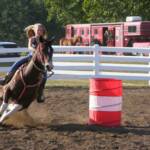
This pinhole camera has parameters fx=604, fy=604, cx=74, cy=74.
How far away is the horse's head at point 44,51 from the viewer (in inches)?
371

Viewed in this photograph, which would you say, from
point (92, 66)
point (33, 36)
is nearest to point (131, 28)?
point (92, 66)

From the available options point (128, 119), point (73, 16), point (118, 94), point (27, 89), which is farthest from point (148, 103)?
point (73, 16)

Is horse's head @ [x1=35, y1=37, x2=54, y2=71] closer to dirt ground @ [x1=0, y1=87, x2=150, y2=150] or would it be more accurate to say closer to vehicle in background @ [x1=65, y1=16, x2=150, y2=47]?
dirt ground @ [x1=0, y1=87, x2=150, y2=150]

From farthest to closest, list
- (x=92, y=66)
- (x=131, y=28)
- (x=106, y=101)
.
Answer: (x=131, y=28)
(x=92, y=66)
(x=106, y=101)

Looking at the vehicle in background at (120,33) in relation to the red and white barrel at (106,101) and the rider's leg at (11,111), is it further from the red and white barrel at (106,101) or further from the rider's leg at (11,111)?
the rider's leg at (11,111)

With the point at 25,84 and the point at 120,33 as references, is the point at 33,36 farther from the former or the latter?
the point at 120,33

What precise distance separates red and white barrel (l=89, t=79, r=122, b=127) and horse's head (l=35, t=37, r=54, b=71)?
1.28 meters

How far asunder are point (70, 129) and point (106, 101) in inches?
34.1

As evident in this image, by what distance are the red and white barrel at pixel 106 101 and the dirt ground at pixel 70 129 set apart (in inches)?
9.7

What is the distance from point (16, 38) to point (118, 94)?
6164cm

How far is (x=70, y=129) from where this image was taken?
999 cm

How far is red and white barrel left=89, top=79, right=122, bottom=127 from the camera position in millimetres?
10383

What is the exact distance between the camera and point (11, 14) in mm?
71125

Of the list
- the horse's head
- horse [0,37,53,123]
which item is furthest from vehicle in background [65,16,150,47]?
the horse's head
